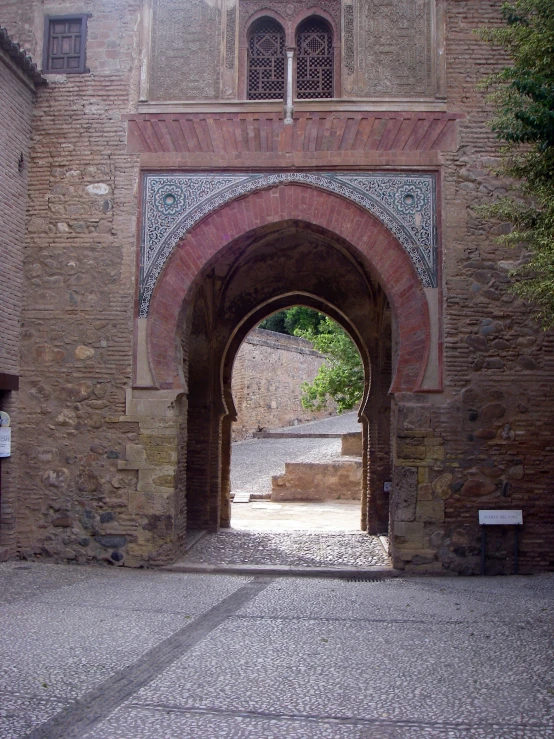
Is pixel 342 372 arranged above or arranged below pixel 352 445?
above

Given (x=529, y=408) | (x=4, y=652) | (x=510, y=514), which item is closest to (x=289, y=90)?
(x=529, y=408)

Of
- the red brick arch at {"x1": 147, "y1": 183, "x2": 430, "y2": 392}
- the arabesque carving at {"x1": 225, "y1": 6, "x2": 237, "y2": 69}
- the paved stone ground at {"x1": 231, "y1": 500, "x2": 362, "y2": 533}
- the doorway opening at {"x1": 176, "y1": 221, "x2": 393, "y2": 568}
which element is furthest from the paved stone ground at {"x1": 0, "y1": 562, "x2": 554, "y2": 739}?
the arabesque carving at {"x1": 225, "y1": 6, "x2": 237, "y2": 69}

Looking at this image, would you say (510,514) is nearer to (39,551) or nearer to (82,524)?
(82,524)

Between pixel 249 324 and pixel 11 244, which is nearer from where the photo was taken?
pixel 11 244

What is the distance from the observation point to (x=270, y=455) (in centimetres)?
2244

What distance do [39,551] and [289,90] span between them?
18.1 ft

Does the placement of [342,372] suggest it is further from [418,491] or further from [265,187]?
[418,491]

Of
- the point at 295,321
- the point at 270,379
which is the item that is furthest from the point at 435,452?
the point at 295,321

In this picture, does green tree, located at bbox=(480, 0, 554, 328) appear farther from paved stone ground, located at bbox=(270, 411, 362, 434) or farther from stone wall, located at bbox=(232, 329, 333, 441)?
stone wall, located at bbox=(232, 329, 333, 441)

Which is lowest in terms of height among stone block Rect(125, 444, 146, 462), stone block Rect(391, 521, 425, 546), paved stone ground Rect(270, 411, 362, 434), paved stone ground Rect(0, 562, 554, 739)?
paved stone ground Rect(0, 562, 554, 739)

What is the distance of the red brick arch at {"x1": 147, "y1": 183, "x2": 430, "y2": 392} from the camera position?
7750 millimetres

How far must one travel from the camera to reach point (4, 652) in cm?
456

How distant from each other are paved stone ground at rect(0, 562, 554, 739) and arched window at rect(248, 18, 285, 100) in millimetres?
5222

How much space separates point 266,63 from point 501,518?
5.46 m
